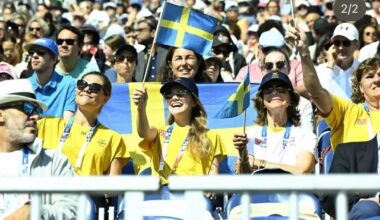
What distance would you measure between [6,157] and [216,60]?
4.90 metres

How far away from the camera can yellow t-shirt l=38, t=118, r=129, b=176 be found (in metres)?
9.18

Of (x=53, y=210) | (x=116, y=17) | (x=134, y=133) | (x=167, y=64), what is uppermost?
(x=116, y=17)

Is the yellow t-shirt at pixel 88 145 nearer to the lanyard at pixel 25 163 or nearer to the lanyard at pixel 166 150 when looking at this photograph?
the lanyard at pixel 166 150

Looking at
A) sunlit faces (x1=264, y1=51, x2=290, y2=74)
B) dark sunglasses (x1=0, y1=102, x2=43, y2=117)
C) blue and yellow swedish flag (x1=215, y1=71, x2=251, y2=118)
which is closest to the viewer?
dark sunglasses (x1=0, y1=102, x2=43, y2=117)

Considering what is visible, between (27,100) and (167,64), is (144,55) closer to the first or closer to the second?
(167,64)

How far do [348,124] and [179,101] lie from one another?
1.42 metres

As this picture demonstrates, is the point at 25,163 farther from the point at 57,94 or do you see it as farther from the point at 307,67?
the point at 57,94

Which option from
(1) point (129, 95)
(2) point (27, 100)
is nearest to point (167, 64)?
(1) point (129, 95)

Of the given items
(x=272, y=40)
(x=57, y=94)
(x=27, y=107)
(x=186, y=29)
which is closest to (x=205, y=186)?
(x=27, y=107)

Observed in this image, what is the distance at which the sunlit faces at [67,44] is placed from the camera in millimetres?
12023

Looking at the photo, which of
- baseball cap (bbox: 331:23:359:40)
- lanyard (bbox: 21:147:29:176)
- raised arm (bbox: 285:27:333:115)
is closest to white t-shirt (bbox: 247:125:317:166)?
raised arm (bbox: 285:27:333:115)

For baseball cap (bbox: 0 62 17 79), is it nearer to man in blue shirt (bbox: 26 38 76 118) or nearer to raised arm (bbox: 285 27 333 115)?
man in blue shirt (bbox: 26 38 76 118)

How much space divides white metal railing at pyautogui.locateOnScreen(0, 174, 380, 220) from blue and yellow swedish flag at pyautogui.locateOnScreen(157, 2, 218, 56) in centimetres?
509

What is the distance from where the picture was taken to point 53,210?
6.37m
